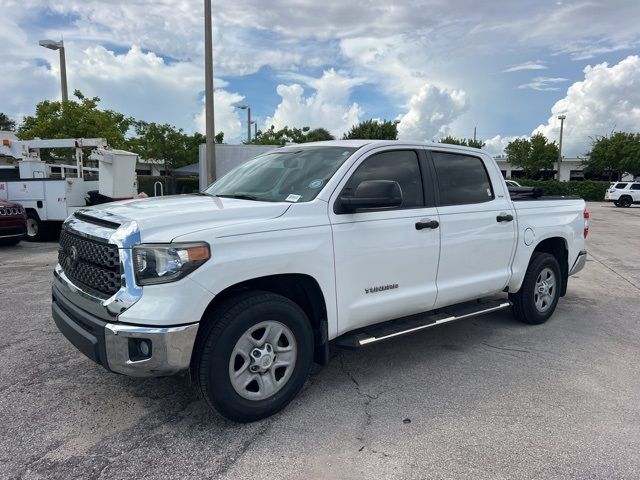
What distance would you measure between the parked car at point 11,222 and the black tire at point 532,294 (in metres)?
10.6

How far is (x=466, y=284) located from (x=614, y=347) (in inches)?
72.0

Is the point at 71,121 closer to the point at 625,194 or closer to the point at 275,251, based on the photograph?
the point at 275,251

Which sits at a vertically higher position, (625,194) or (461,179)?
(461,179)

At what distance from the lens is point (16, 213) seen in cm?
1132

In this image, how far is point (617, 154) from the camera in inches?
2008

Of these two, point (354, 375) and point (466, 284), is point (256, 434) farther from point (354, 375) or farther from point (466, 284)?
point (466, 284)

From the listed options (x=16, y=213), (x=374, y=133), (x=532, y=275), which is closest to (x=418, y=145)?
(x=532, y=275)

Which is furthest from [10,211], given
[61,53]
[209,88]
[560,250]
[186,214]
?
[560,250]

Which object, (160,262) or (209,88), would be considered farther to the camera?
(209,88)

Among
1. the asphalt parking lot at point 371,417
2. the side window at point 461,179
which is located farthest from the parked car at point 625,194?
the side window at point 461,179

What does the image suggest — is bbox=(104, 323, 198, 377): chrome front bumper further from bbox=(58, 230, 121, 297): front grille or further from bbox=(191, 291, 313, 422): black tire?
bbox=(58, 230, 121, 297): front grille

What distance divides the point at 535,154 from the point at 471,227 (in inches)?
2228

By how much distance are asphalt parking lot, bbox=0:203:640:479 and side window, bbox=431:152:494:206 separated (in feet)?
4.78

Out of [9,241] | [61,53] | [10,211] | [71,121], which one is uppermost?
[61,53]
